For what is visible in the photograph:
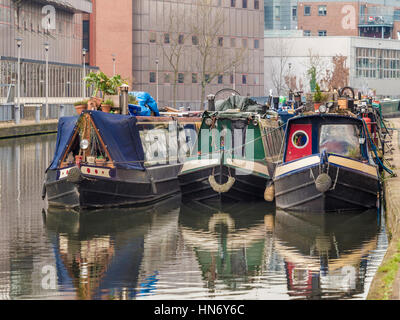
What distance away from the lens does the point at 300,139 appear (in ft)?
89.6

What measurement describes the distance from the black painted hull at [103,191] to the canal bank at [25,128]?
101 feet

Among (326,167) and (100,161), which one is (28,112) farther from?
(326,167)

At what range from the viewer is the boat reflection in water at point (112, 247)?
17281 mm

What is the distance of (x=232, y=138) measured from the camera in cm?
2964

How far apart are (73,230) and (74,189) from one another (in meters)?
2.66

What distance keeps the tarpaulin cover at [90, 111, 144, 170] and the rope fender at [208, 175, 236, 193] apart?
7.28ft

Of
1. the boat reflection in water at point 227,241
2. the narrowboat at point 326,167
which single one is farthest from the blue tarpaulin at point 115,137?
the narrowboat at point 326,167

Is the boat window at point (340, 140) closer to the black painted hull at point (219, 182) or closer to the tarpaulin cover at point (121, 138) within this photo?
the black painted hull at point (219, 182)

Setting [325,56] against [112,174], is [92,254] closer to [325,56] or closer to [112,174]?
[112,174]

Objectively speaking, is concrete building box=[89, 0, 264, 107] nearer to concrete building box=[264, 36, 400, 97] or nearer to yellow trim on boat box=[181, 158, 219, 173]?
concrete building box=[264, 36, 400, 97]

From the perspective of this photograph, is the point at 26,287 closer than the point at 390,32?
Yes

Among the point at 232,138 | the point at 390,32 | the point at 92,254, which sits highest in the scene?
the point at 390,32

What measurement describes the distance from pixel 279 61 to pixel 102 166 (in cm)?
11590

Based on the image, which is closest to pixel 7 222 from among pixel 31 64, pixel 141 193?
pixel 141 193
